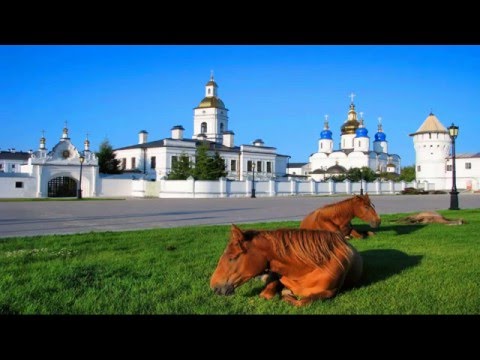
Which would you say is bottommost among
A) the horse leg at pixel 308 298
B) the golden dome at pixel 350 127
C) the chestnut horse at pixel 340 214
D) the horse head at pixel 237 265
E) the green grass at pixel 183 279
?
the green grass at pixel 183 279

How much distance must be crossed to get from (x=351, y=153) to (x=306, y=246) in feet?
281

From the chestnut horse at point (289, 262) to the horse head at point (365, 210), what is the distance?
289 centimetres

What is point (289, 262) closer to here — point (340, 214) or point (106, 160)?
point (340, 214)

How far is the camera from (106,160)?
57.2 m

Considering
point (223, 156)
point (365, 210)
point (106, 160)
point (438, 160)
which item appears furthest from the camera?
point (438, 160)

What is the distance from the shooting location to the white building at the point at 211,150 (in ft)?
206

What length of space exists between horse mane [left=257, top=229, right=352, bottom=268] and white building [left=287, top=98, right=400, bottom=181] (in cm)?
7629

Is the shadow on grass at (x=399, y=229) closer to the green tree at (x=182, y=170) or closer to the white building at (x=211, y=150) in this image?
the green tree at (x=182, y=170)

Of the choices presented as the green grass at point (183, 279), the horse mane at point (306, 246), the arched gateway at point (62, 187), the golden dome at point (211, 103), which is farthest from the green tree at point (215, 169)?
the horse mane at point (306, 246)

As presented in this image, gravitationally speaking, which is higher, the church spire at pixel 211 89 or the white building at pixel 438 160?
the church spire at pixel 211 89

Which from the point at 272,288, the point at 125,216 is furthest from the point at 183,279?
the point at 125,216
